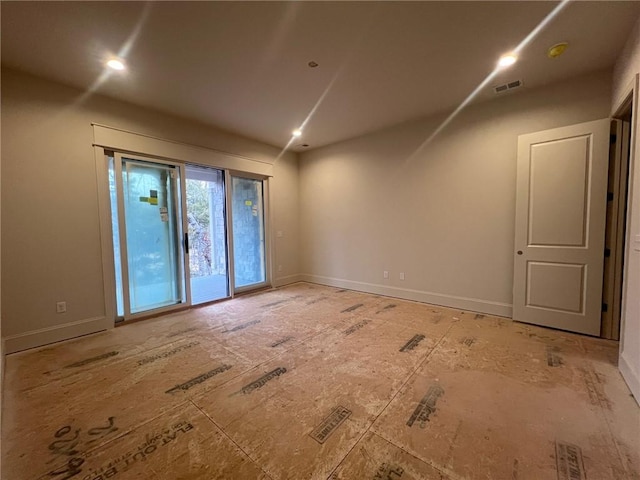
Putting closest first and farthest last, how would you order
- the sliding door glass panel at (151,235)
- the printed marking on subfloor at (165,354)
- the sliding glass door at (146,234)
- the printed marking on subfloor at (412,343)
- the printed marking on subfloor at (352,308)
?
the printed marking on subfloor at (165,354), the printed marking on subfloor at (412,343), the sliding glass door at (146,234), the sliding door glass panel at (151,235), the printed marking on subfloor at (352,308)

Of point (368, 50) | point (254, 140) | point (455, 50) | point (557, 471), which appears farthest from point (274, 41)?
point (557, 471)

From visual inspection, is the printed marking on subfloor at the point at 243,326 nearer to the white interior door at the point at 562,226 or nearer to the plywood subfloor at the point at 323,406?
the plywood subfloor at the point at 323,406

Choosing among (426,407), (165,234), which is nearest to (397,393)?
(426,407)

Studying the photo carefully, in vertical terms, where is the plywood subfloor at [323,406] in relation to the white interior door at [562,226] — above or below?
below

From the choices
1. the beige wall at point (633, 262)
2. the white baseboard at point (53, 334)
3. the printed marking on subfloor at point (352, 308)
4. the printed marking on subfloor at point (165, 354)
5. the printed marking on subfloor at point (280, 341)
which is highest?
the beige wall at point (633, 262)

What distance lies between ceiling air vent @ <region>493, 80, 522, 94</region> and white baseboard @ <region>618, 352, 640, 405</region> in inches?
112

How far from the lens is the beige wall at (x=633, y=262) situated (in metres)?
1.92

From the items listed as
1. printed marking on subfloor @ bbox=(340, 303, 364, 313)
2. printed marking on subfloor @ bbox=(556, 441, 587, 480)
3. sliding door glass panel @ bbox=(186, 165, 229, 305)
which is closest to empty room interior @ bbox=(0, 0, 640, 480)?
printed marking on subfloor @ bbox=(556, 441, 587, 480)

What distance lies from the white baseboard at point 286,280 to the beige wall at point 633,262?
15.1ft

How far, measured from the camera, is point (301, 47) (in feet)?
7.80

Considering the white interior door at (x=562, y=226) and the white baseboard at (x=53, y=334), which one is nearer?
the white baseboard at (x=53, y=334)

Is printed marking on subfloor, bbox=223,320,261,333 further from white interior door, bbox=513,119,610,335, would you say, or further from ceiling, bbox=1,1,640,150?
white interior door, bbox=513,119,610,335

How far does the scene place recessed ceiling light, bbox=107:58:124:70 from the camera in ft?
8.30

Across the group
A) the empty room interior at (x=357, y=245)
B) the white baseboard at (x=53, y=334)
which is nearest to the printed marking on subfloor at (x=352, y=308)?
the empty room interior at (x=357, y=245)
